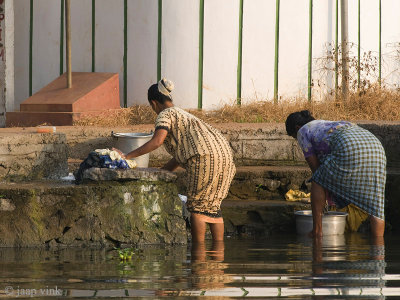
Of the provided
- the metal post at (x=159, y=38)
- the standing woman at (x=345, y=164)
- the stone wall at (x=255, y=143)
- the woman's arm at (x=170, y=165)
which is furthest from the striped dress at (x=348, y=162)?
the metal post at (x=159, y=38)

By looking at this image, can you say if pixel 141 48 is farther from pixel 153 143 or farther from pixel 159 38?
pixel 153 143

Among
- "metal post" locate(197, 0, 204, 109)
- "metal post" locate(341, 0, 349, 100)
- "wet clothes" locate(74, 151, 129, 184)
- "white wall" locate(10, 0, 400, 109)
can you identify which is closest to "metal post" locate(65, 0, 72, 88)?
"white wall" locate(10, 0, 400, 109)

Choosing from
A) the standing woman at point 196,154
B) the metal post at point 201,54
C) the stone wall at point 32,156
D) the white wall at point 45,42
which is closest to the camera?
the standing woman at point 196,154

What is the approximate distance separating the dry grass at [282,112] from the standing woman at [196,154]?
11.5 feet

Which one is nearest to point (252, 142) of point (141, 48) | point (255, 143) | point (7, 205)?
point (255, 143)

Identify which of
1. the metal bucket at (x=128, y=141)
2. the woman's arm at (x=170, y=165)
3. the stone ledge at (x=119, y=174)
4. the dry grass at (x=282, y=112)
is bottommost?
the stone ledge at (x=119, y=174)

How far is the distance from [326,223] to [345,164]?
800 mm

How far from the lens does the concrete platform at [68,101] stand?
11008 millimetres

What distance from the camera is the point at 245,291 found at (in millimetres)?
5117

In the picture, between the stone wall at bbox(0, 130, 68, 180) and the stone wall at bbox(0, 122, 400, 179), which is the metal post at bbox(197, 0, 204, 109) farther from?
the stone wall at bbox(0, 130, 68, 180)

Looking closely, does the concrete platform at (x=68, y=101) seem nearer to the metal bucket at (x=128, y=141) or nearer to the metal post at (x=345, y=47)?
the metal bucket at (x=128, y=141)

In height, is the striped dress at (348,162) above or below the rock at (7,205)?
above

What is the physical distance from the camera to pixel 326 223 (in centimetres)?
853

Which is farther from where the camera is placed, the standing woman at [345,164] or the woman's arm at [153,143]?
the standing woman at [345,164]
